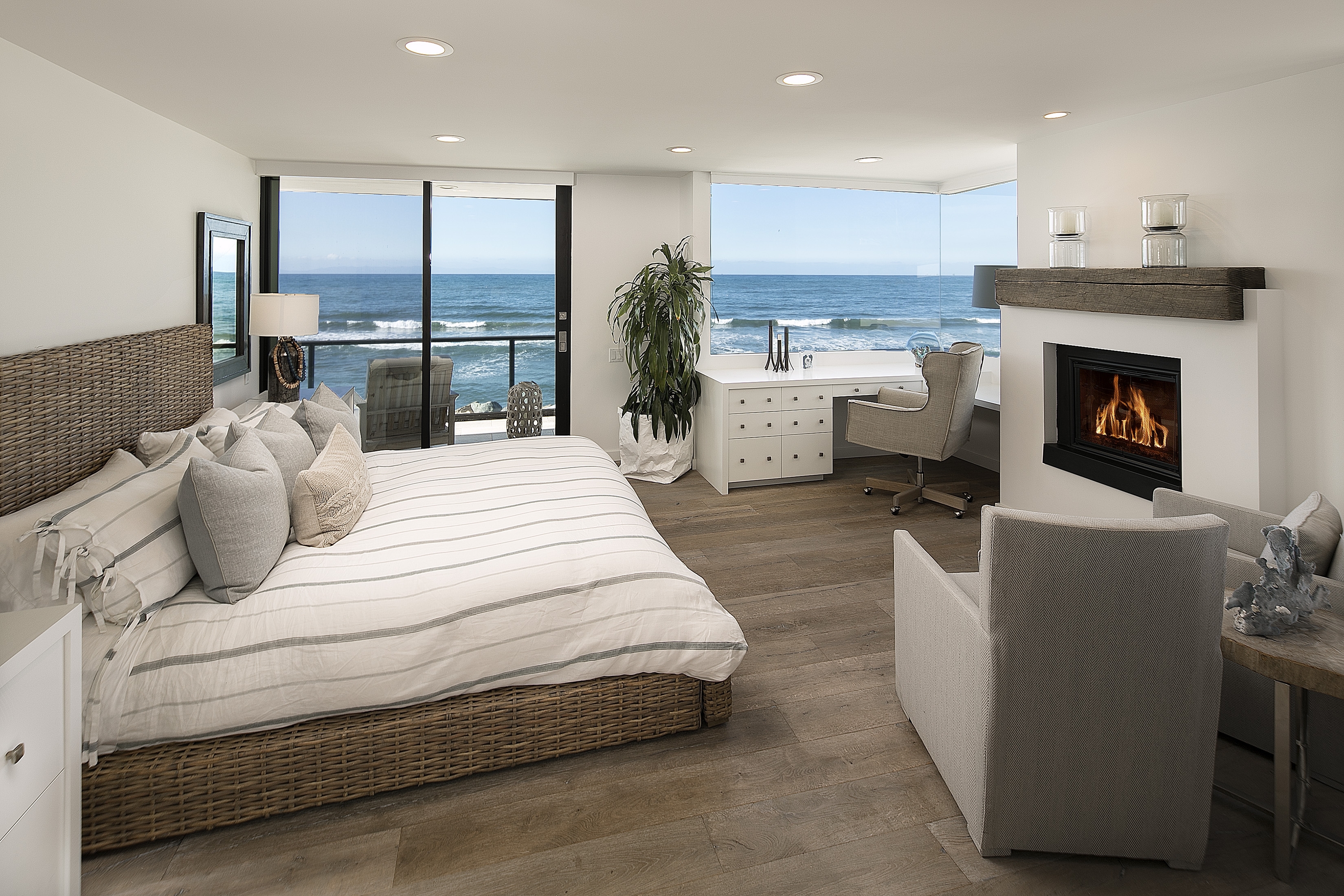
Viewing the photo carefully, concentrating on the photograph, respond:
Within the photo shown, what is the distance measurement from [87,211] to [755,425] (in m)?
3.88

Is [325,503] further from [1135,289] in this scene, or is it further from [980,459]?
[980,459]

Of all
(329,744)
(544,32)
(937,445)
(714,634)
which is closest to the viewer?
(329,744)

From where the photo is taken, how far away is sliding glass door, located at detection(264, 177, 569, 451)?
561 centimetres

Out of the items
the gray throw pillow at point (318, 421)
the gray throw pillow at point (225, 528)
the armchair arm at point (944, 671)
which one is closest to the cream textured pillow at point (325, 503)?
the gray throw pillow at point (225, 528)

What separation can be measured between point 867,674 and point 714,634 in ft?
2.70

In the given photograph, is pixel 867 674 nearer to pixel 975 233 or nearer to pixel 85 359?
pixel 85 359

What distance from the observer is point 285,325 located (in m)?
4.49

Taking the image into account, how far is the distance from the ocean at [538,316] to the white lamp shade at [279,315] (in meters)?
0.97

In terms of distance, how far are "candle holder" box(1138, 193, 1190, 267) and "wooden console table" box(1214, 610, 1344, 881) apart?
2.07 meters

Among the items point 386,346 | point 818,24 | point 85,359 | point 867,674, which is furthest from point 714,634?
point 386,346

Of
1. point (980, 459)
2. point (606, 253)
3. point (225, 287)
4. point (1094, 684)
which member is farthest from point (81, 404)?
point (980, 459)

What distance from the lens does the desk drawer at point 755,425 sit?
5430mm

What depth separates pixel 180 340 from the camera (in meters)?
3.66

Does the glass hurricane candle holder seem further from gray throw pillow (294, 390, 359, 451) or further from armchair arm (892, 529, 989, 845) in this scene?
gray throw pillow (294, 390, 359, 451)
